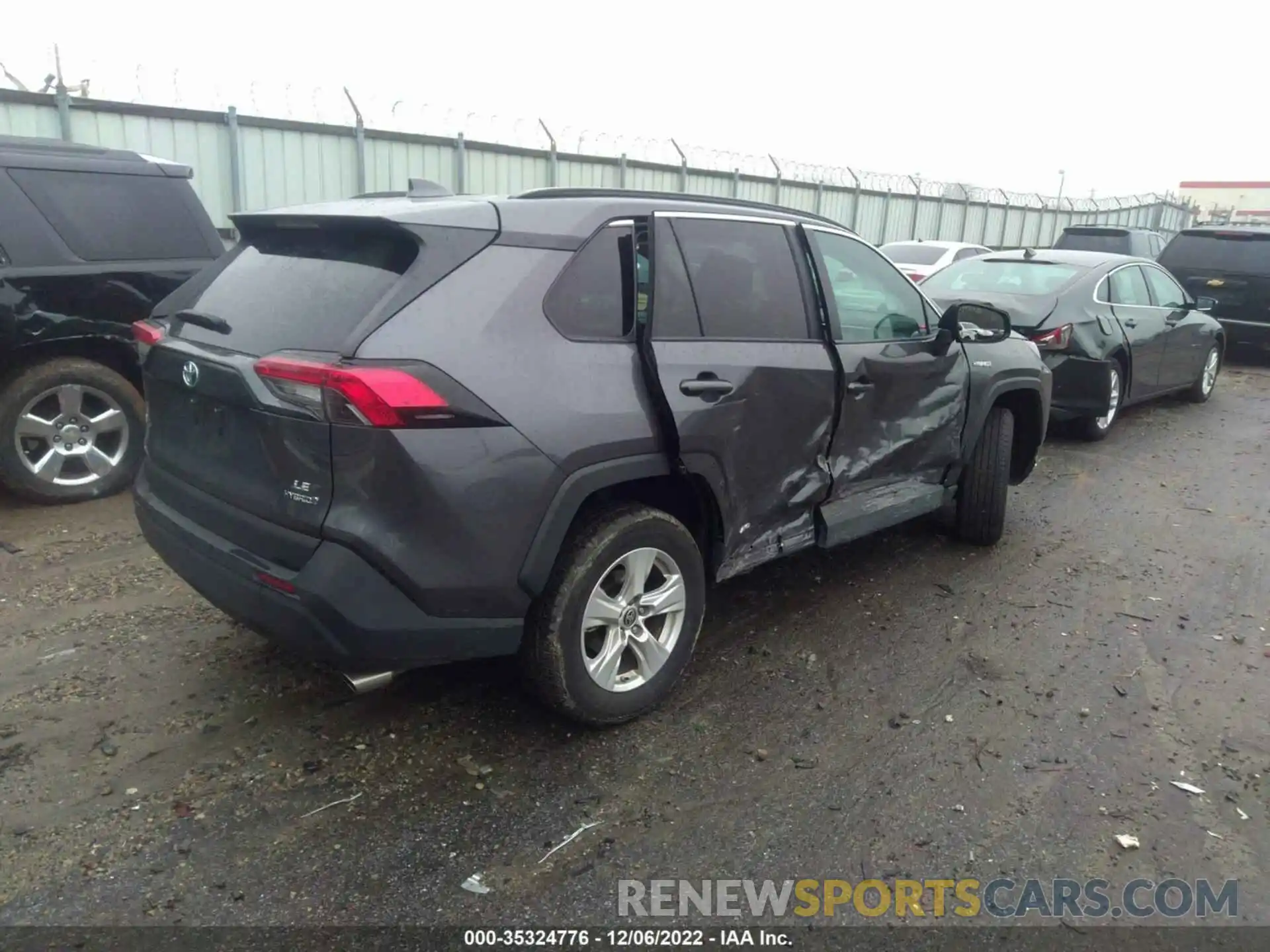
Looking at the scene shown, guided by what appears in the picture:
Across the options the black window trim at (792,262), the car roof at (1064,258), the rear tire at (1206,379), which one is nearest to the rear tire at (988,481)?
the black window trim at (792,262)

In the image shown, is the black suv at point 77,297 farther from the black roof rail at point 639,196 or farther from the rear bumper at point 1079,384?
the rear bumper at point 1079,384

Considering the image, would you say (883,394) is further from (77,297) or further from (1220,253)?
(1220,253)

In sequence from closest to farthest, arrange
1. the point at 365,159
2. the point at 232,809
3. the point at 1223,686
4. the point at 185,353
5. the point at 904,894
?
the point at 904,894
the point at 232,809
the point at 185,353
the point at 1223,686
the point at 365,159

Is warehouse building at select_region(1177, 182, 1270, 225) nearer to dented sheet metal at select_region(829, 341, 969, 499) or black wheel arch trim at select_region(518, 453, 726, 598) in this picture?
dented sheet metal at select_region(829, 341, 969, 499)

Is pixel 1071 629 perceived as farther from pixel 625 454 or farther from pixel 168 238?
pixel 168 238

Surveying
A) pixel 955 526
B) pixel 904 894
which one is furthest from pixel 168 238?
pixel 904 894

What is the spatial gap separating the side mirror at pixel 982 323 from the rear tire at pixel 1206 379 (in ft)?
20.5

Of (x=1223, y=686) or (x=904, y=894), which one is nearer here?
(x=904, y=894)

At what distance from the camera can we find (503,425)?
279 centimetres

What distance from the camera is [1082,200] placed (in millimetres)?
30562

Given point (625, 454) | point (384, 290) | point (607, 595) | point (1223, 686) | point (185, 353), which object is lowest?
point (1223, 686)

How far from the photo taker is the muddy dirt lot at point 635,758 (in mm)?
2650

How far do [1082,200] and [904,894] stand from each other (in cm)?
3293

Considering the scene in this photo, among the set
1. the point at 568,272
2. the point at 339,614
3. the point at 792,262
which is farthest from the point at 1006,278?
the point at 339,614
